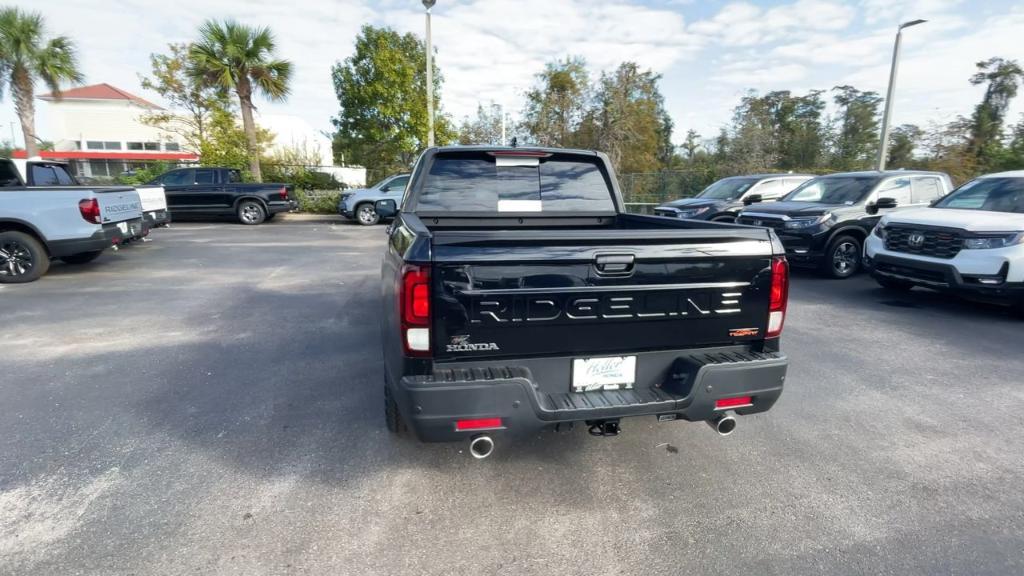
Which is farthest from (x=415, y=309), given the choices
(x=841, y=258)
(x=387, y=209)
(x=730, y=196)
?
(x=730, y=196)

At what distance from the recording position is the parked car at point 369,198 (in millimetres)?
17188

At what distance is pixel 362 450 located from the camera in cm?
334

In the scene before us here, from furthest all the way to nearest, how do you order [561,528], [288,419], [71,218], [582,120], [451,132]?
1. [582,120]
2. [451,132]
3. [71,218]
4. [288,419]
5. [561,528]

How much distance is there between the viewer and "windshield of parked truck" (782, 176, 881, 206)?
934 centimetres

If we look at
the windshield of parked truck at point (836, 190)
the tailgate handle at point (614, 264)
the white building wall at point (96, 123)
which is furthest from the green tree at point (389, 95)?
the white building wall at point (96, 123)

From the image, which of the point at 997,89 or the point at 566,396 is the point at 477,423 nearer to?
the point at 566,396

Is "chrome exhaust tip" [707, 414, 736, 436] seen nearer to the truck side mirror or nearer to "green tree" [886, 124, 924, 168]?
the truck side mirror

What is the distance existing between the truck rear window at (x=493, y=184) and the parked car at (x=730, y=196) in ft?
27.4

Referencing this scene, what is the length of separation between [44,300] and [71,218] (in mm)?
1480

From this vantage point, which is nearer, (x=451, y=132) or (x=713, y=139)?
(x=451, y=132)

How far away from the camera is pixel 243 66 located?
2000 centimetres

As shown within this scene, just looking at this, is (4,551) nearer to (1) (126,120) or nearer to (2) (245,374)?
(2) (245,374)

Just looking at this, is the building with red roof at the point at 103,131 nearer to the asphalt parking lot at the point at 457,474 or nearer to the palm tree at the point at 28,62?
the palm tree at the point at 28,62

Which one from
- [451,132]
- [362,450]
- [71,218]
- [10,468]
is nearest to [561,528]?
[362,450]
